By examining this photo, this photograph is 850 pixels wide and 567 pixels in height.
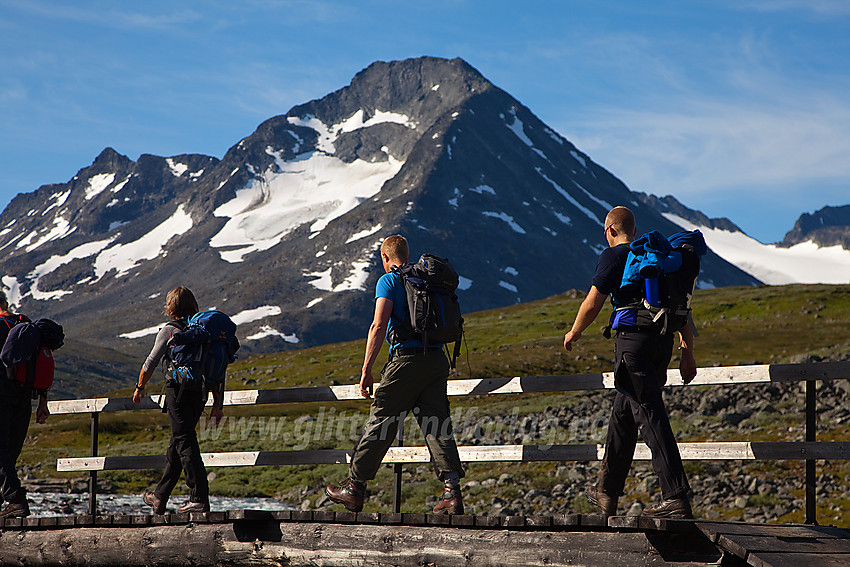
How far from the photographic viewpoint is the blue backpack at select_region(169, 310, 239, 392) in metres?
10.7

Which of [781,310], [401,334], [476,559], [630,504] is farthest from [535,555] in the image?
[781,310]

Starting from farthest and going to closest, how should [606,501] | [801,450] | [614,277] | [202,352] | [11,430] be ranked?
[11,430], [202,352], [801,450], [606,501], [614,277]

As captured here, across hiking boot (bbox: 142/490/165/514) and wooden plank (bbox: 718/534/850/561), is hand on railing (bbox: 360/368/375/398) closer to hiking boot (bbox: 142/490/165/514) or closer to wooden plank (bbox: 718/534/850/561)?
hiking boot (bbox: 142/490/165/514)

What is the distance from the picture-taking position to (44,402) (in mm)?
12609

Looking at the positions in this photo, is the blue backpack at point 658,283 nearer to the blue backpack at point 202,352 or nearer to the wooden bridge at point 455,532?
the wooden bridge at point 455,532

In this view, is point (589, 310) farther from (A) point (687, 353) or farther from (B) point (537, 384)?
(B) point (537, 384)

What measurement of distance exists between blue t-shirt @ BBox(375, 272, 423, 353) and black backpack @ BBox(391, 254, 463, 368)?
40 mm

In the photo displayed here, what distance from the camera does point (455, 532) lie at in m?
8.55

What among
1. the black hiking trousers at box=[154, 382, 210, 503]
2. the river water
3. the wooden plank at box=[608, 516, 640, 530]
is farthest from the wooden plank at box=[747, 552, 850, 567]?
the river water

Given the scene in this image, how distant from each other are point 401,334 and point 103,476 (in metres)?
29.7

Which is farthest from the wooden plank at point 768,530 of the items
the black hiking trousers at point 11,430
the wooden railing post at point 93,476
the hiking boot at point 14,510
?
the hiking boot at point 14,510

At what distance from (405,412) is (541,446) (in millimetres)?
2208

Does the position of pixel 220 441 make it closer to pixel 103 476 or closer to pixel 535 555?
pixel 103 476

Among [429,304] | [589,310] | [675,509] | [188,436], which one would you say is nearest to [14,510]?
[188,436]
